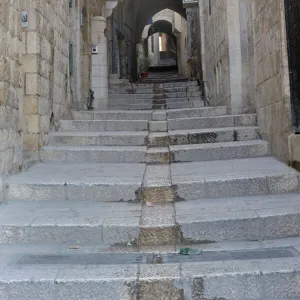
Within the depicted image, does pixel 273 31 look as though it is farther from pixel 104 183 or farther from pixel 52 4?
pixel 52 4

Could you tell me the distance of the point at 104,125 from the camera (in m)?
6.18

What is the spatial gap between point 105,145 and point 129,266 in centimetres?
307

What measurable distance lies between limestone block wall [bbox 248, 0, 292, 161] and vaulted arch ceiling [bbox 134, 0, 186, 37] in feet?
46.7

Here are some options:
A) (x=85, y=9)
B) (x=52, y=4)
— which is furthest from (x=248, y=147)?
(x=85, y=9)

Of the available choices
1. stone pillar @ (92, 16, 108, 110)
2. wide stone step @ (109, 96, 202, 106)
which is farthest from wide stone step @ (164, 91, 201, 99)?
stone pillar @ (92, 16, 108, 110)

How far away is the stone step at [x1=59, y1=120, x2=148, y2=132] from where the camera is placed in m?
6.11

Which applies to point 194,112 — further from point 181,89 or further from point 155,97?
point 181,89

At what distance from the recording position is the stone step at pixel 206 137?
17.9 feet

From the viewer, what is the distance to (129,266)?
264 centimetres

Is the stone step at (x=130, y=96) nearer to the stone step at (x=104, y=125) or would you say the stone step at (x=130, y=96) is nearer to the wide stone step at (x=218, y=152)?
the stone step at (x=104, y=125)

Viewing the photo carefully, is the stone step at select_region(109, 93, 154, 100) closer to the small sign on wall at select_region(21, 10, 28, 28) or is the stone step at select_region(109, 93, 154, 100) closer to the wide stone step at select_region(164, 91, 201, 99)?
→ the wide stone step at select_region(164, 91, 201, 99)

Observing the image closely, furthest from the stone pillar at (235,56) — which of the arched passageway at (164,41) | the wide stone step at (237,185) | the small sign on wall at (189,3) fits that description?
the arched passageway at (164,41)

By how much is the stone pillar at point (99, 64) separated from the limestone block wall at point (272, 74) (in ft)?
15.1

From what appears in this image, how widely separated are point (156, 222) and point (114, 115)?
3751 millimetres
